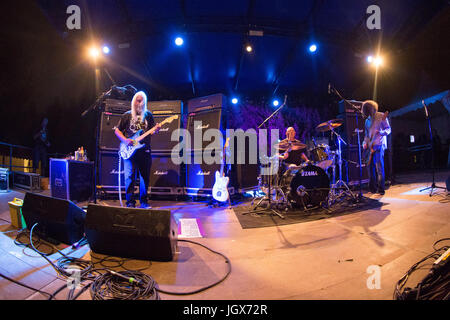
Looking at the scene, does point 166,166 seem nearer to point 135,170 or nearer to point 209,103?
point 135,170

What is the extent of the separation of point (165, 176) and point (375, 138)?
471 cm

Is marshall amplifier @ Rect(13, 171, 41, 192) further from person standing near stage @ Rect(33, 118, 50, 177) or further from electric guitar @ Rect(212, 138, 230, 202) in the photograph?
electric guitar @ Rect(212, 138, 230, 202)

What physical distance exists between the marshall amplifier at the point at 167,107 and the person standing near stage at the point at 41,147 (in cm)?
453

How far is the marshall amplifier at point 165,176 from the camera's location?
466 centimetres

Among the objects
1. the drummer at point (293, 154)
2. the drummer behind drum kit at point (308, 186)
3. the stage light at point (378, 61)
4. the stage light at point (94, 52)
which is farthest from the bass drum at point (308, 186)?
the stage light at point (94, 52)

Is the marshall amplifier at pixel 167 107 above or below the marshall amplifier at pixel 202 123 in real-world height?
above

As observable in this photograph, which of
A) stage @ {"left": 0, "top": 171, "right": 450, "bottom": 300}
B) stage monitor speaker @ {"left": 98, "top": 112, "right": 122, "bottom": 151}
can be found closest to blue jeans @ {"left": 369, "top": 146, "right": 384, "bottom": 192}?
stage @ {"left": 0, "top": 171, "right": 450, "bottom": 300}

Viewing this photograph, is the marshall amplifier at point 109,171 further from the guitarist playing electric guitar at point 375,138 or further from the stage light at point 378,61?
the stage light at point 378,61

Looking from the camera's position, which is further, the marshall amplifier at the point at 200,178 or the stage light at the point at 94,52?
the stage light at the point at 94,52

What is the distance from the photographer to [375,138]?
3.92m

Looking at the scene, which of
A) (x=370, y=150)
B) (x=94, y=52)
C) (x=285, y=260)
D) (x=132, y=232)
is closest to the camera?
(x=132, y=232)

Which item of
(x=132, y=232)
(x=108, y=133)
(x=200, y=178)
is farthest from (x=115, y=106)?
(x=132, y=232)
